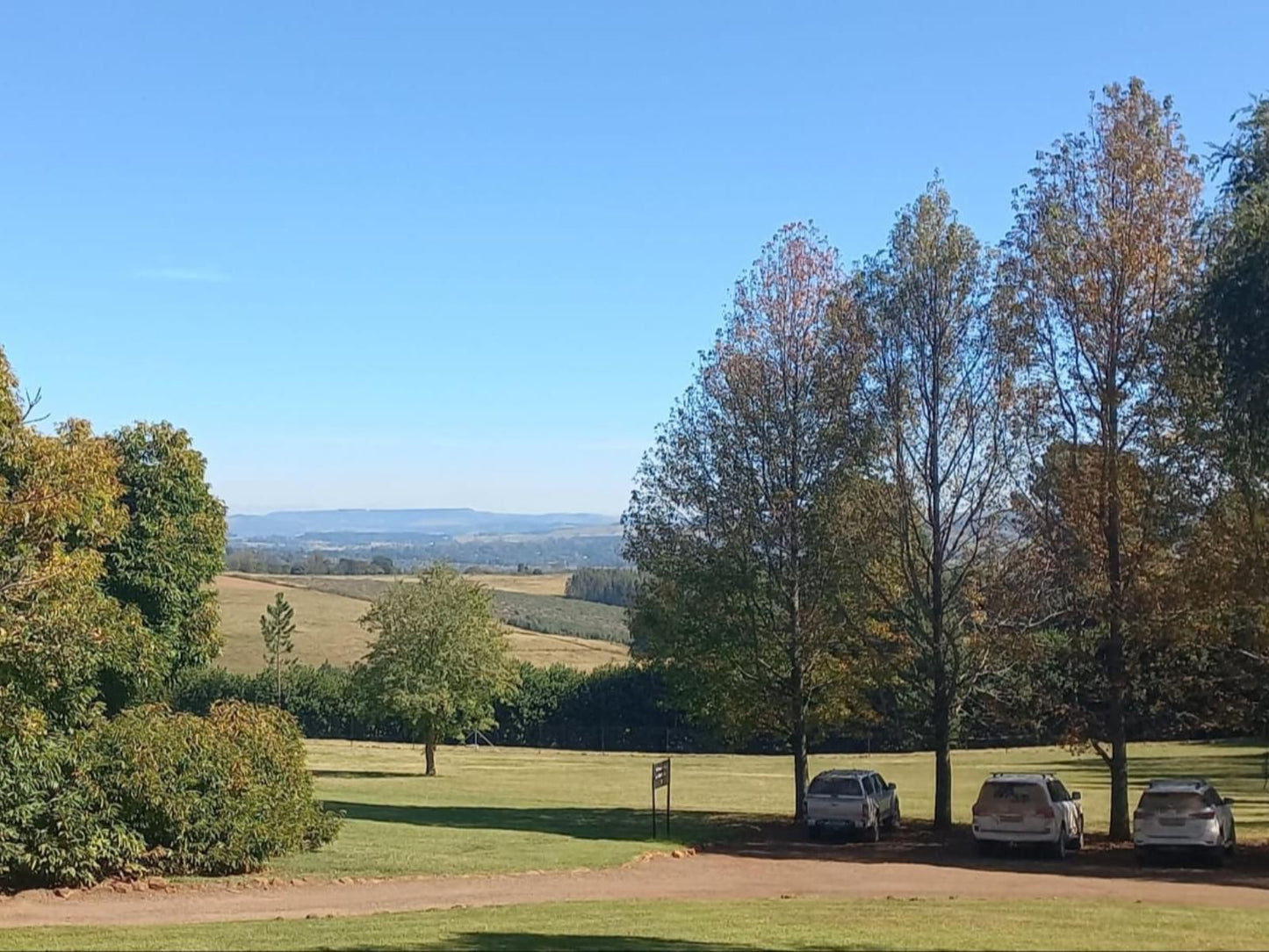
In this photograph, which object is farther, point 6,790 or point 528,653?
point 528,653

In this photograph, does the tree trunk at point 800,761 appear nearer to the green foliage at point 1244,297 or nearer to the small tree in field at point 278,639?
the green foliage at point 1244,297

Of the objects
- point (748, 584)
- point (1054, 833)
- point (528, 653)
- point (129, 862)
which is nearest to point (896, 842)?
point (1054, 833)

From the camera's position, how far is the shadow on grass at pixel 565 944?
44.4 feet

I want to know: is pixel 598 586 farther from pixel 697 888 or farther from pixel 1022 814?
pixel 697 888

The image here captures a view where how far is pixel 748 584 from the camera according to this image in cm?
3158

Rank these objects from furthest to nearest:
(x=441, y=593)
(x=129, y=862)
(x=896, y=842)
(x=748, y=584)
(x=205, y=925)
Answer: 1. (x=441, y=593)
2. (x=748, y=584)
3. (x=896, y=842)
4. (x=129, y=862)
5. (x=205, y=925)

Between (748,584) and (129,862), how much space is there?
1593cm

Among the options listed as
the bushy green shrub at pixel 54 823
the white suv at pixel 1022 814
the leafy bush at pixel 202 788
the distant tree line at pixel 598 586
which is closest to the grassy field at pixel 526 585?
the distant tree line at pixel 598 586

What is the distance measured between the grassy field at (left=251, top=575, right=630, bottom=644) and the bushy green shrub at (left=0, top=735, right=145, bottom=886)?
9849cm

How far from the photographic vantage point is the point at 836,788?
28.7 m

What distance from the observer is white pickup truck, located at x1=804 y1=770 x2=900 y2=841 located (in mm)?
28344

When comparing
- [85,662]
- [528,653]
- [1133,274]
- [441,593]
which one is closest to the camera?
[85,662]

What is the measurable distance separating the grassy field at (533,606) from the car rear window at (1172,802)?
97.5m

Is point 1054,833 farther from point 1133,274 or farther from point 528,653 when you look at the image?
point 528,653
